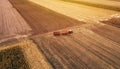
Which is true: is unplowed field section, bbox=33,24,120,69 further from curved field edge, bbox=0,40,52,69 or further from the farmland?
curved field edge, bbox=0,40,52,69

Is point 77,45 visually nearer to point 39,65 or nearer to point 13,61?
point 39,65

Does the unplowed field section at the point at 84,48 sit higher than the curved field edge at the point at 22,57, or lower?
higher

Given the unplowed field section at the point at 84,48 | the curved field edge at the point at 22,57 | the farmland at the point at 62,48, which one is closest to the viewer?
the unplowed field section at the point at 84,48

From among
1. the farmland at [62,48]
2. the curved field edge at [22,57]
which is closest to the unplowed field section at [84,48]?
the farmland at [62,48]

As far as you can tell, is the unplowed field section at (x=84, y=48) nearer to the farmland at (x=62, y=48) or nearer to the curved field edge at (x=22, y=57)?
the farmland at (x=62, y=48)

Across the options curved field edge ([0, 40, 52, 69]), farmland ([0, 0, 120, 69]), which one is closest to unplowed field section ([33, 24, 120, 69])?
farmland ([0, 0, 120, 69])

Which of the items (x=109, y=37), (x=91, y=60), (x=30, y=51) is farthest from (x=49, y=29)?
(x=91, y=60)

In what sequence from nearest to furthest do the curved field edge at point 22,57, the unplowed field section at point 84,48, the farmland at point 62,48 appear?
the unplowed field section at point 84,48, the farmland at point 62,48, the curved field edge at point 22,57
